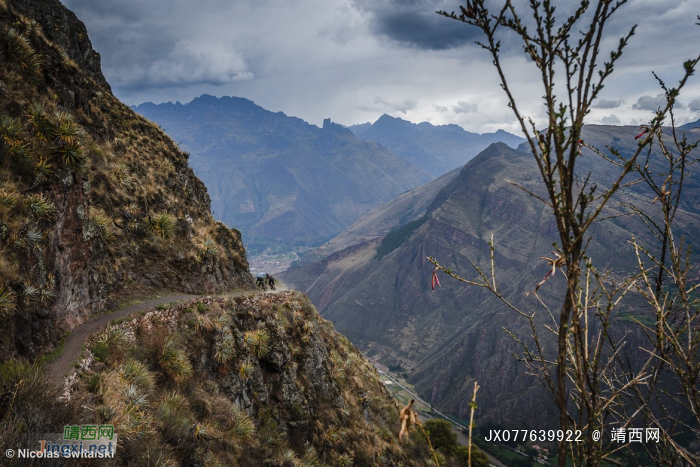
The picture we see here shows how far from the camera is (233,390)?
13.5m

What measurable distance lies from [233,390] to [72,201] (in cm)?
849

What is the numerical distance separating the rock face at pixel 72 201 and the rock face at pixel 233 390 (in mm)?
2073

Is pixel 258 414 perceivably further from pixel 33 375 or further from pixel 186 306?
pixel 33 375

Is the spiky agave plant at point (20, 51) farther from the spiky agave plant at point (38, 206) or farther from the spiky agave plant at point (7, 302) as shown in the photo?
the spiky agave plant at point (7, 302)

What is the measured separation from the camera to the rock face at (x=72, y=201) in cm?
945

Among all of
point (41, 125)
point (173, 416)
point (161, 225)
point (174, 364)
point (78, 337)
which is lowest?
point (173, 416)

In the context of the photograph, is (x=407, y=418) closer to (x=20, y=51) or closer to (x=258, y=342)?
(x=258, y=342)

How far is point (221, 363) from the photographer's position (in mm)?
13672

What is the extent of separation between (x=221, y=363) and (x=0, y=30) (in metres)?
14.5

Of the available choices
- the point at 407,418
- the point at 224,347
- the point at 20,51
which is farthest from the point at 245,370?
the point at 20,51

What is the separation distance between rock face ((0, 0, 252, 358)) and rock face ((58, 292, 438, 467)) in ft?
6.80

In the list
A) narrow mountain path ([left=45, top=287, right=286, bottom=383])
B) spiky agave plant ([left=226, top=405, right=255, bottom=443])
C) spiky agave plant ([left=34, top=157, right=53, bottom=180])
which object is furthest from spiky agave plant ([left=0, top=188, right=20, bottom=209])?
spiky agave plant ([left=226, top=405, right=255, bottom=443])

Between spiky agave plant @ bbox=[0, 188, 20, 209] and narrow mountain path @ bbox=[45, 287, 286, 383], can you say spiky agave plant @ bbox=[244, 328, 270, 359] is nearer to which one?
narrow mountain path @ bbox=[45, 287, 286, 383]

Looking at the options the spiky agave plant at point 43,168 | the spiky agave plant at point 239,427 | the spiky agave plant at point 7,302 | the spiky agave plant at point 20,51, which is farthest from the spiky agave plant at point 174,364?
the spiky agave plant at point 20,51
